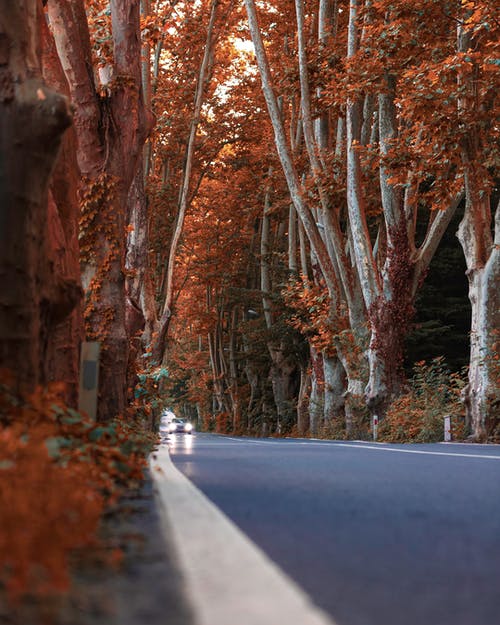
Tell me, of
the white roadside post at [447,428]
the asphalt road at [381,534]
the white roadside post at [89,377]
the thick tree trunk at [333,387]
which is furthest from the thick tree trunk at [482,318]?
the asphalt road at [381,534]

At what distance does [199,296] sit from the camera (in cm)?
6356

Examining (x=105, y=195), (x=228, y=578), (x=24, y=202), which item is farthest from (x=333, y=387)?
(x=228, y=578)

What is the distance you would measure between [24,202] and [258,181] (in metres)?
42.6

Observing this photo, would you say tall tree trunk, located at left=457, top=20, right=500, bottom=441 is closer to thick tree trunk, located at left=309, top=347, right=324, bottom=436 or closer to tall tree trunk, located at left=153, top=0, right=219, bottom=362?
tall tree trunk, located at left=153, top=0, right=219, bottom=362

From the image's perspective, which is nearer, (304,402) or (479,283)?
(479,283)

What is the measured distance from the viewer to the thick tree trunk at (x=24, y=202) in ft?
26.5

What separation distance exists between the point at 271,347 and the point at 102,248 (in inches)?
1160

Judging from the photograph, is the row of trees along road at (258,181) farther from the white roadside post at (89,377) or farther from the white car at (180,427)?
the white car at (180,427)

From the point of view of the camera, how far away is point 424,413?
81.3 feet

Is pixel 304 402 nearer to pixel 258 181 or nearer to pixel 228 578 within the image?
pixel 258 181

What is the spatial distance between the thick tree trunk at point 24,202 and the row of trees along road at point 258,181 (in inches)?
0.7

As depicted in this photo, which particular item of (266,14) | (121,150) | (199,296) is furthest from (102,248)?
(199,296)

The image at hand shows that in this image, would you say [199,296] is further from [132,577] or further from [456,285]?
[132,577]

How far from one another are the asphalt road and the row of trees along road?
2379 mm
